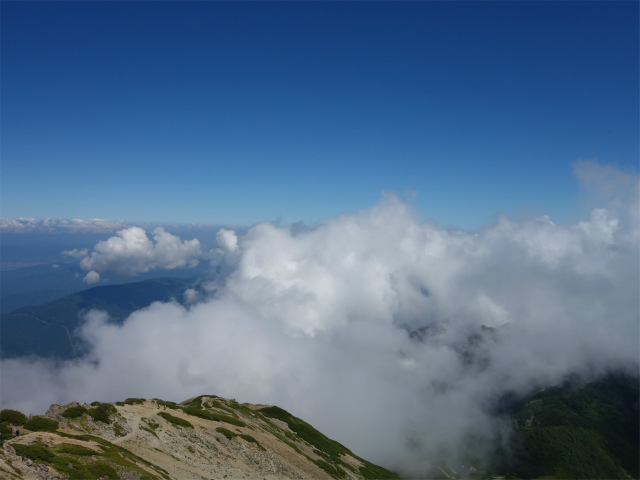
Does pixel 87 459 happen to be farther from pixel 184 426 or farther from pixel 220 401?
pixel 220 401

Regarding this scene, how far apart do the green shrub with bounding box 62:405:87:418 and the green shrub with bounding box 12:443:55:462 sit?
78.7 feet

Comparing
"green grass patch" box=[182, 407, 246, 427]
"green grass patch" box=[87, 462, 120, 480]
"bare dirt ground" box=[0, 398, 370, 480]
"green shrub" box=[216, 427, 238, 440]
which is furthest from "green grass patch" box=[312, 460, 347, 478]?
"green grass patch" box=[87, 462, 120, 480]

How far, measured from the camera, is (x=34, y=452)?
41.8m

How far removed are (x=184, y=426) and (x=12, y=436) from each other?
3472 cm

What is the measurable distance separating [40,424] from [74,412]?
9023 mm

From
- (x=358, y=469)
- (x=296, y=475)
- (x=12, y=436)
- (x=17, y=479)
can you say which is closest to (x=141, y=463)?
(x=12, y=436)

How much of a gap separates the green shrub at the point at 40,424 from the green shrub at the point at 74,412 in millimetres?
5752

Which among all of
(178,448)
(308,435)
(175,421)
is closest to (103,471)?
(178,448)

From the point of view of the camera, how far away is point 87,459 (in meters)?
45.2

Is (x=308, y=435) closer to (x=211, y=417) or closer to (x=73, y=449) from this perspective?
(x=211, y=417)

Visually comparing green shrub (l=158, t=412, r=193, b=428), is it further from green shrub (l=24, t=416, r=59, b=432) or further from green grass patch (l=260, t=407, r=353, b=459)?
green grass patch (l=260, t=407, r=353, b=459)

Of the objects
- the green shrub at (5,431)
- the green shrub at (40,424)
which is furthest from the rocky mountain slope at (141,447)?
the green shrub at (5,431)

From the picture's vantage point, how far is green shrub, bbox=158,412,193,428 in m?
77.9

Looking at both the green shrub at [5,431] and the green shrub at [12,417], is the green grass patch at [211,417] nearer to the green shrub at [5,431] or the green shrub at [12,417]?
the green shrub at [12,417]
